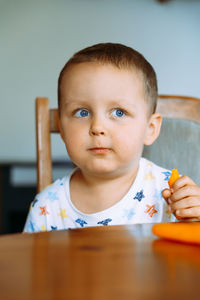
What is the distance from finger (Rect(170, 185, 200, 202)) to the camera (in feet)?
2.23

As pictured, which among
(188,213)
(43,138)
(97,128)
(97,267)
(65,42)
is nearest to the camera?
(97,267)

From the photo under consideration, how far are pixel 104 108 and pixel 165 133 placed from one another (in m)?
0.38

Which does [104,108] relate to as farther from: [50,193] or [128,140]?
[50,193]

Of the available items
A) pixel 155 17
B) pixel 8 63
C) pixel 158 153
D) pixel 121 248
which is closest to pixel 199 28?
pixel 155 17

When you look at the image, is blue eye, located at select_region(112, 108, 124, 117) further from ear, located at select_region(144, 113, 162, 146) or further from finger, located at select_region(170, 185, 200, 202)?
finger, located at select_region(170, 185, 200, 202)

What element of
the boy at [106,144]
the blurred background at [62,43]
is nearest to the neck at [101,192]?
the boy at [106,144]

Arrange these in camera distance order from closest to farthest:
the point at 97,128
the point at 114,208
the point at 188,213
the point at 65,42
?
the point at 188,213 < the point at 97,128 < the point at 114,208 < the point at 65,42

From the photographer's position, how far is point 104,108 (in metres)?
0.83

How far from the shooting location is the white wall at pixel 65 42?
10.7 ft

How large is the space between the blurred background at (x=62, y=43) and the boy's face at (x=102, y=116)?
2.38 m

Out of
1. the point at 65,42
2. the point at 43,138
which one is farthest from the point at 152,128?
the point at 65,42

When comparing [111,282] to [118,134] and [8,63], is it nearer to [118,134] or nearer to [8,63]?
[118,134]

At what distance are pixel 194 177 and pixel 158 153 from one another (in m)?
0.13

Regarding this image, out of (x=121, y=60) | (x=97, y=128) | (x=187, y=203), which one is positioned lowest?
(x=187, y=203)
